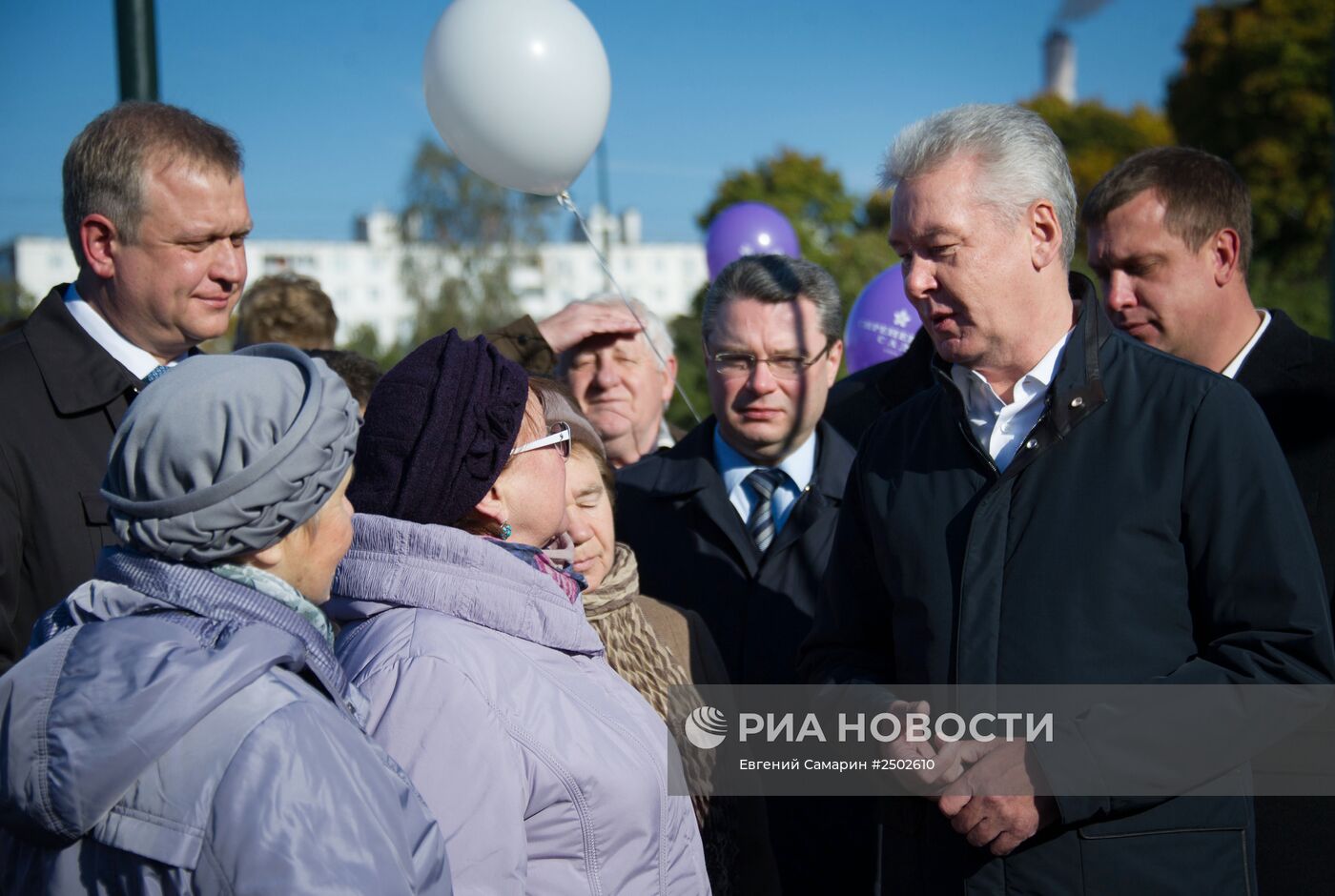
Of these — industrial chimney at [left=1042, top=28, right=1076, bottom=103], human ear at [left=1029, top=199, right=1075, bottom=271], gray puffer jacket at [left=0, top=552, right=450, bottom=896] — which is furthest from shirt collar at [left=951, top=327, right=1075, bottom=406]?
industrial chimney at [left=1042, top=28, right=1076, bottom=103]

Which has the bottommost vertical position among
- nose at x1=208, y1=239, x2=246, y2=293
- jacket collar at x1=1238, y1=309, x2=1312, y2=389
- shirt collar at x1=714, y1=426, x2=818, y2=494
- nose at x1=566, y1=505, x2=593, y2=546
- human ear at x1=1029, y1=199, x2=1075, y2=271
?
shirt collar at x1=714, y1=426, x2=818, y2=494

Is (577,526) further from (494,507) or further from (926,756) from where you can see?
(926,756)

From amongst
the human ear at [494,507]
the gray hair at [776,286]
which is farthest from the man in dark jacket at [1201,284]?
the human ear at [494,507]

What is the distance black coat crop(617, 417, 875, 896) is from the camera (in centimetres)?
326

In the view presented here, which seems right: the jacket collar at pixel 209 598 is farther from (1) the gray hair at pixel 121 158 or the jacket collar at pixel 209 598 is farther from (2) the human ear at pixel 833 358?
(2) the human ear at pixel 833 358

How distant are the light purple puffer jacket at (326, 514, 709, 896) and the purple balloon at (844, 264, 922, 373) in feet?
12.8

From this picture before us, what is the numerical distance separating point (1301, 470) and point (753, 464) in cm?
155

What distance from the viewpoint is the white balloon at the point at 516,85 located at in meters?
4.35

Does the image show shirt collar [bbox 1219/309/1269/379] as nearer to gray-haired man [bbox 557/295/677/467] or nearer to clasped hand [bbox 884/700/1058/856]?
clasped hand [bbox 884/700/1058/856]

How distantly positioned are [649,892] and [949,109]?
5.64ft

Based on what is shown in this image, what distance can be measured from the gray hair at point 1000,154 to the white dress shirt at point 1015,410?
0.26 metres

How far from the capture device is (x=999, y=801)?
212 centimetres

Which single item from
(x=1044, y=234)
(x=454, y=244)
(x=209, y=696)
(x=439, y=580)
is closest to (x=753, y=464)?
(x=1044, y=234)

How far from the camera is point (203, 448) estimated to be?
1606mm
